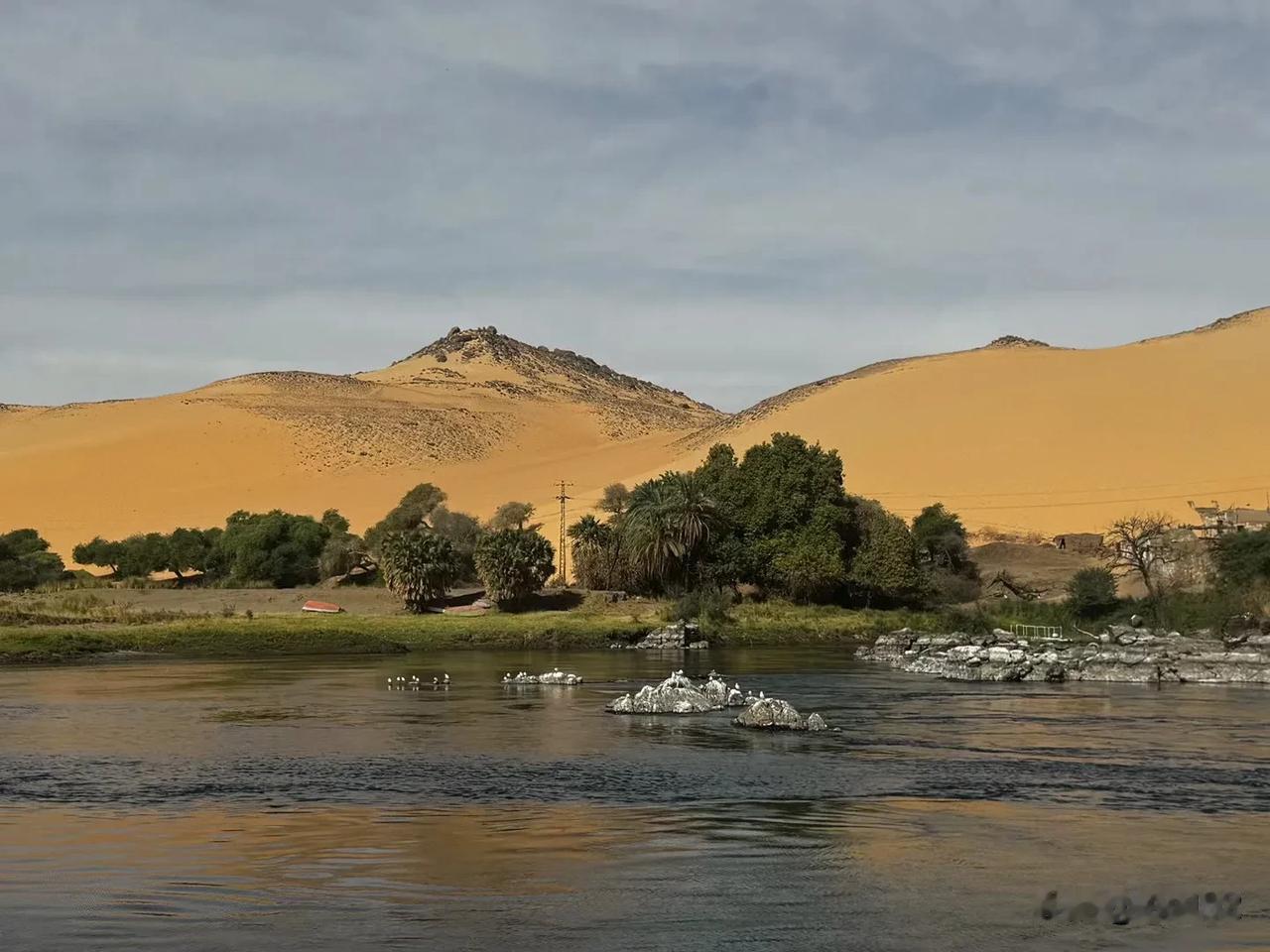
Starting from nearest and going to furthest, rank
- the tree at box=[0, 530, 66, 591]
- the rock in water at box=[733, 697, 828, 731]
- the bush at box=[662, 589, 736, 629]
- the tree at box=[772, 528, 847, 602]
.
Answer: the rock in water at box=[733, 697, 828, 731], the bush at box=[662, 589, 736, 629], the tree at box=[772, 528, 847, 602], the tree at box=[0, 530, 66, 591]

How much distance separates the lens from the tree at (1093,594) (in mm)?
59844

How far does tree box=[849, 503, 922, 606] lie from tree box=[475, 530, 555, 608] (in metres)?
16.8

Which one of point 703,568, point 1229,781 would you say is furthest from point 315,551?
point 1229,781

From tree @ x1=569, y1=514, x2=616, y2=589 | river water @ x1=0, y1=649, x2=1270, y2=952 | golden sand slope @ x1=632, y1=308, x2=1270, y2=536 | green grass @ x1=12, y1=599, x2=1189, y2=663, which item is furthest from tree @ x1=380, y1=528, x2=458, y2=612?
golden sand slope @ x1=632, y1=308, x2=1270, y2=536

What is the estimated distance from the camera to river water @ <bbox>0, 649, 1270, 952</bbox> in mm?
14141

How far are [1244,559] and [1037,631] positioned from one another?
8.65 metres

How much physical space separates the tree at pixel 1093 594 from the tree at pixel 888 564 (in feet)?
46.2

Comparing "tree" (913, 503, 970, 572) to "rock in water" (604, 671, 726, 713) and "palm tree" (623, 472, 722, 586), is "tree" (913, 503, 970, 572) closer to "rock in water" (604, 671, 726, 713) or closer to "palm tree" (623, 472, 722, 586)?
"palm tree" (623, 472, 722, 586)

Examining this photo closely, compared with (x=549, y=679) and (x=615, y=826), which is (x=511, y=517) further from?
(x=615, y=826)

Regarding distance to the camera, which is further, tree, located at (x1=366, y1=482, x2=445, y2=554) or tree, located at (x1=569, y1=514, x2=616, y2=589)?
tree, located at (x1=366, y1=482, x2=445, y2=554)

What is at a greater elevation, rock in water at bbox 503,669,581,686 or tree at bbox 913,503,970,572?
tree at bbox 913,503,970,572

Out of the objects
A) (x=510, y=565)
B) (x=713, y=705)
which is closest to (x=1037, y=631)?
(x=510, y=565)

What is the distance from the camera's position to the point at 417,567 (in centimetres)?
7112

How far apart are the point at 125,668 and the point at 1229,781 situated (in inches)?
1518
